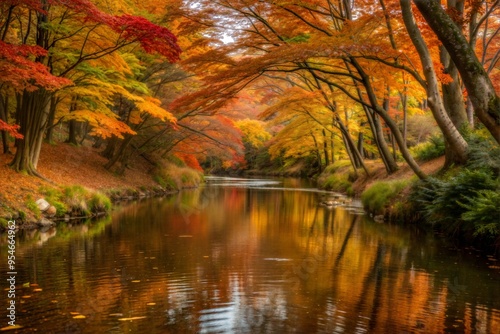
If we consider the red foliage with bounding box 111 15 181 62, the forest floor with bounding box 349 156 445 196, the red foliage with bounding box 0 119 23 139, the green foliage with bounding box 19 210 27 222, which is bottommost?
the green foliage with bounding box 19 210 27 222

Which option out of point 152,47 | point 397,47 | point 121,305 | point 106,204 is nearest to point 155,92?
point 106,204

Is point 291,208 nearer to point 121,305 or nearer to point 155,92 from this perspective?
point 155,92

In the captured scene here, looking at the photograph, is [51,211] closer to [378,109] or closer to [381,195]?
[378,109]

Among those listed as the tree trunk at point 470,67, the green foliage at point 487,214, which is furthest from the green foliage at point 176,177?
the tree trunk at point 470,67

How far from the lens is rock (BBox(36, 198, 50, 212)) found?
38.7ft

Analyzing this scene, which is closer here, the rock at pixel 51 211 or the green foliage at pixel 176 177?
the rock at pixel 51 211

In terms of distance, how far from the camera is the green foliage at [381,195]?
552 inches

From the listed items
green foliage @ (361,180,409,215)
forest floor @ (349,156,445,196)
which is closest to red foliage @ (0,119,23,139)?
green foliage @ (361,180,409,215)

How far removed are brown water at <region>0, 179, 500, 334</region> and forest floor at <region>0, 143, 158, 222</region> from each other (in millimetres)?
1488

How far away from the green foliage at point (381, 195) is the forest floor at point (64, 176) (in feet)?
32.0

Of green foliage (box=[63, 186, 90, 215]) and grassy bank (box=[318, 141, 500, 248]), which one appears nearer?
grassy bank (box=[318, 141, 500, 248])

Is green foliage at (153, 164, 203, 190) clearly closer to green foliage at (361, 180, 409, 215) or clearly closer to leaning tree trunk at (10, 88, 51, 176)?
leaning tree trunk at (10, 88, 51, 176)

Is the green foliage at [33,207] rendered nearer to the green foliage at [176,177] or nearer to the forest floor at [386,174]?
the forest floor at [386,174]

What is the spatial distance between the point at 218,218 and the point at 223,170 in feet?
173
